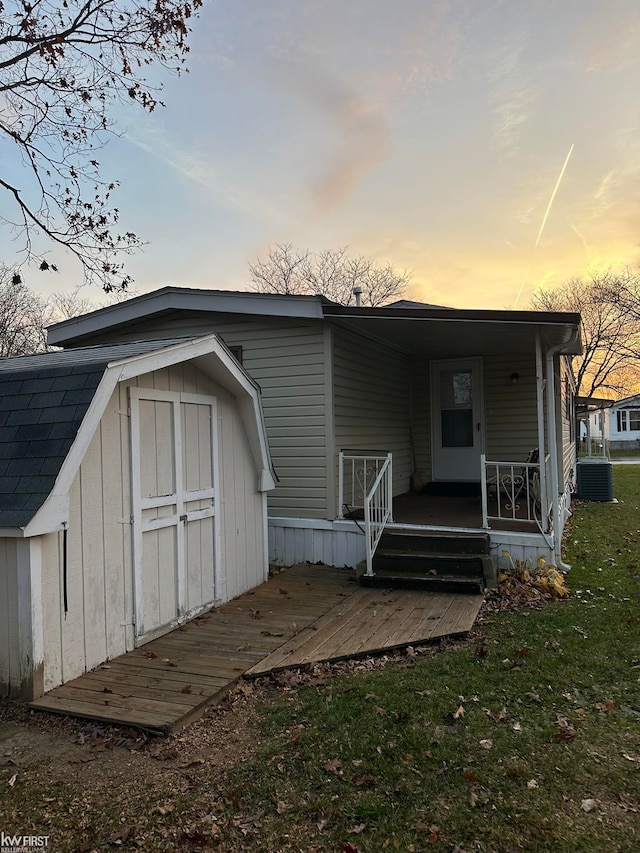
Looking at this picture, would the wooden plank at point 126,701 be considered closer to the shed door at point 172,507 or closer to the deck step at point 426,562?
the shed door at point 172,507

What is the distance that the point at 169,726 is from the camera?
3.19 m

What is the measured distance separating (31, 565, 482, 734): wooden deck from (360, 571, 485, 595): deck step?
0.11 metres

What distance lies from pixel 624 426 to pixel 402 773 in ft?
134

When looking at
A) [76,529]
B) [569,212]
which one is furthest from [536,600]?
[569,212]

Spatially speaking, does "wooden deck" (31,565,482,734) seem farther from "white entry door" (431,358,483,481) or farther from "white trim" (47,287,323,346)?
"white entry door" (431,358,483,481)

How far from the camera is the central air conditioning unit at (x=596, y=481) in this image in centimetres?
1301

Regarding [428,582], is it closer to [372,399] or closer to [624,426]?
[372,399]

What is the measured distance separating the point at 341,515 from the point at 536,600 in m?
2.69

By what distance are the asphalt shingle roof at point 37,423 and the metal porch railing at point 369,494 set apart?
3.24 m

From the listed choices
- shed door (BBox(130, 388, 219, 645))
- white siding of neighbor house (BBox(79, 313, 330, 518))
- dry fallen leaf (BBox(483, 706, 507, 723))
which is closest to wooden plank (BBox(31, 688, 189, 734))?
shed door (BBox(130, 388, 219, 645))

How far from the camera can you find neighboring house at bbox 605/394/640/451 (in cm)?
3694

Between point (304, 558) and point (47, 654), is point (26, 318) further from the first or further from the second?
point (47, 654)

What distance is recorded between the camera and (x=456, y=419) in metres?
10.3

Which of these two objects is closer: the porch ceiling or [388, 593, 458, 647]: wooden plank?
[388, 593, 458, 647]: wooden plank
